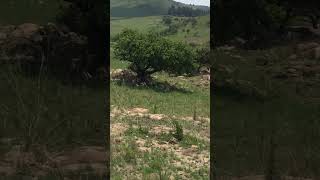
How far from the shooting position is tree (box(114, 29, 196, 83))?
23.6 meters

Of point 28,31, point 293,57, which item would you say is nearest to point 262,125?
point 293,57

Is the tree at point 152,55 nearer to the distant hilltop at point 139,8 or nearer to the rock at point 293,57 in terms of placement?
the rock at point 293,57

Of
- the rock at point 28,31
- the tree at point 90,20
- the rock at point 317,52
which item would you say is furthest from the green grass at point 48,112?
the rock at point 317,52

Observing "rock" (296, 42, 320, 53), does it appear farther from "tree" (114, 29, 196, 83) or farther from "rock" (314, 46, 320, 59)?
"tree" (114, 29, 196, 83)

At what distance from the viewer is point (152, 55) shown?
2353 cm

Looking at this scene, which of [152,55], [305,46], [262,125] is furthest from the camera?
[152,55]

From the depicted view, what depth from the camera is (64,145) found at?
583cm

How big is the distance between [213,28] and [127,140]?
6.09 m

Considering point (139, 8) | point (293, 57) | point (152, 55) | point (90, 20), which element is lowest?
point (152, 55)

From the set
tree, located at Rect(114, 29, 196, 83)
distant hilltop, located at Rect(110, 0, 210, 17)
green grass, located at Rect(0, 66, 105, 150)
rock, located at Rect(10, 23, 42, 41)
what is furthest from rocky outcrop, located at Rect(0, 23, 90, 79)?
distant hilltop, located at Rect(110, 0, 210, 17)

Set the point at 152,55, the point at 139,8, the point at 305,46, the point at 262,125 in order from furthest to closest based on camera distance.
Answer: the point at 139,8
the point at 152,55
the point at 305,46
the point at 262,125

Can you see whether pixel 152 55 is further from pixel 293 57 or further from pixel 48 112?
pixel 48 112

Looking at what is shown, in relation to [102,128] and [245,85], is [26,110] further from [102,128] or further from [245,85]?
[245,85]

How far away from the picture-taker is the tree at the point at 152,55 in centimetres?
2362
